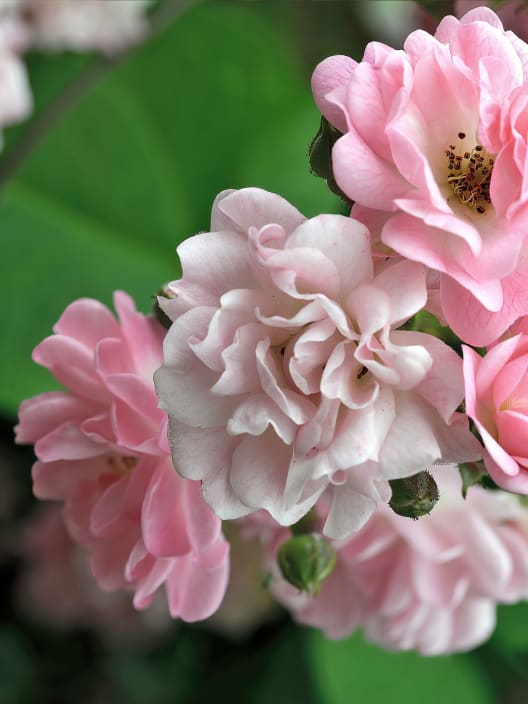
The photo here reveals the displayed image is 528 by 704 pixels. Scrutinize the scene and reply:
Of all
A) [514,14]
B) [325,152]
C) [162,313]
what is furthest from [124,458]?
[514,14]

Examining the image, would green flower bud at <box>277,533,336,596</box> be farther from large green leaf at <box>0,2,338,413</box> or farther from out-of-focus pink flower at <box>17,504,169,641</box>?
out-of-focus pink flower at <box>17,504,169,641</box>

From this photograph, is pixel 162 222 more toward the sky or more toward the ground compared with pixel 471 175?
more toward the ground

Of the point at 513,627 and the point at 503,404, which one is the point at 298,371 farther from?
the point at 513,627

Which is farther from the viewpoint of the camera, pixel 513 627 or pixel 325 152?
pixel 513 627

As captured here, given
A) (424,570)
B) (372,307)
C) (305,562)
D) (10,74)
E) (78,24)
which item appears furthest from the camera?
(78,24)

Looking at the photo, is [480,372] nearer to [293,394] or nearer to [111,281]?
[293,394]
